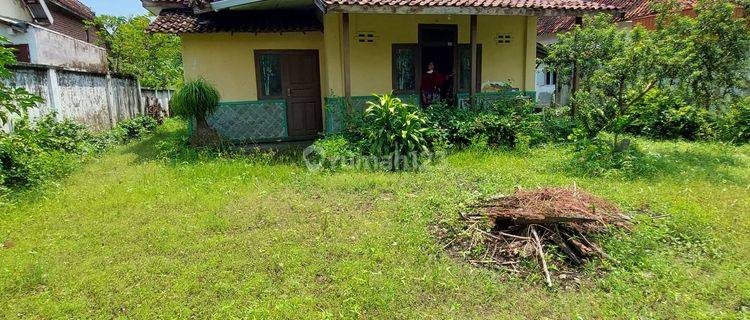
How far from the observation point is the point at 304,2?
378 inches

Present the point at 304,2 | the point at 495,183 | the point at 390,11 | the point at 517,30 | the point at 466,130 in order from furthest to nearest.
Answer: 1. the point at 517,30
2. the point at 304,2
3. the point at 466,130
4. the point at 390,11
5. the point at 495,183

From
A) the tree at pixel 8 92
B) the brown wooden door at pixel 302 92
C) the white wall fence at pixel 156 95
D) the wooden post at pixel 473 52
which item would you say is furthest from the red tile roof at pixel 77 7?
the wooden post at pixel 473 52

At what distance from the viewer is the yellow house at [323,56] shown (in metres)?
9.23

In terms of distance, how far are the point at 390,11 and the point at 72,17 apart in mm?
15329

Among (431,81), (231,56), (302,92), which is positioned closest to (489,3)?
(431,81)

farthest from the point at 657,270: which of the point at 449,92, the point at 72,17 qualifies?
the point at 72,17

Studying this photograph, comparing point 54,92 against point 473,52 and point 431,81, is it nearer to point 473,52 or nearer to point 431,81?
point 431,81

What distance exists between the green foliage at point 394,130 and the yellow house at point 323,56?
127 centimetres

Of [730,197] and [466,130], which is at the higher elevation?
[466,130]

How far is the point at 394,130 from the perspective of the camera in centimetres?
775

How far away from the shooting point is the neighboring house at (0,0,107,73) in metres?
10.4

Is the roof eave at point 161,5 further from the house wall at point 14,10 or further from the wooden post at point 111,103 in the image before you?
the house wall at point 14,10

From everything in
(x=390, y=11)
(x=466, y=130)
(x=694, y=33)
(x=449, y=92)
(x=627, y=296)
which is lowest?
(x=627, y=296)

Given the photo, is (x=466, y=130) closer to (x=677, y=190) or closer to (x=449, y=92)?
(x=449, y=92)
